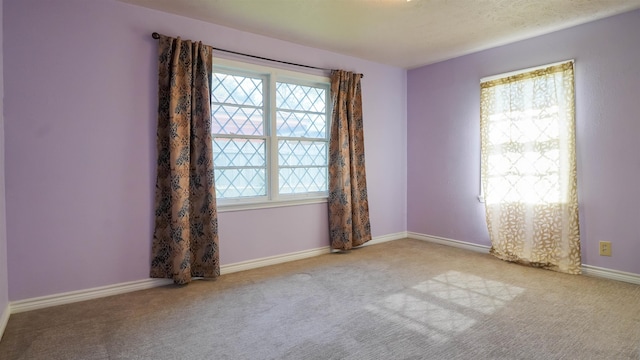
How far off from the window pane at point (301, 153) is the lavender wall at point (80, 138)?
3.06 feet

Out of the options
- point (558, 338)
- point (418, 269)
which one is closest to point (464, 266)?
point (418, 269)

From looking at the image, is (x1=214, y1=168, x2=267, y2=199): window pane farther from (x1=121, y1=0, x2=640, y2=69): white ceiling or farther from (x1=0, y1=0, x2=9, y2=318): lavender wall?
(x1=0, y1=0, x2=9, y2=318): lavender wall

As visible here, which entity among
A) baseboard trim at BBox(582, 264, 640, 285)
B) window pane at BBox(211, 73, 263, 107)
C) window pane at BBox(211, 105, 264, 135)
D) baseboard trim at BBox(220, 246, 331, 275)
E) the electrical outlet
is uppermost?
window pane at BBox(211, 73, 263, 107)

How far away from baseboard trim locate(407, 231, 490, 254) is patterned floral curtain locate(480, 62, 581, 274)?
20 cm

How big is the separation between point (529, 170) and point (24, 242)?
435 centimetres

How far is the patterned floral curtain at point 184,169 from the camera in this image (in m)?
2.82

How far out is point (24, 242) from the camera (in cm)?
242

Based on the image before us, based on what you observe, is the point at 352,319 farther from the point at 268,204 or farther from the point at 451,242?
the point at 451,242

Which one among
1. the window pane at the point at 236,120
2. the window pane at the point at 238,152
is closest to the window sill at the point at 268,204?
the window pane at the point at 238,152

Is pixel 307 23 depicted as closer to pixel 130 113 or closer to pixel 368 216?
pixel 130 113

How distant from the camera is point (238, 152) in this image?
3373mm

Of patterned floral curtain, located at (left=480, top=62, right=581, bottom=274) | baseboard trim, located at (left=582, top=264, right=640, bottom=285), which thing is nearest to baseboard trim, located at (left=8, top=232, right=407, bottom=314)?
patterned floral curtain, located at (left=480, top=62, right=581, bottom=274)

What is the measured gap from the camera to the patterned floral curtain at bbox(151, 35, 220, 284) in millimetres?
2818

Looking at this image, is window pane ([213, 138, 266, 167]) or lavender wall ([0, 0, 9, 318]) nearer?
lavender wall ([0, 0, 9, 318])
